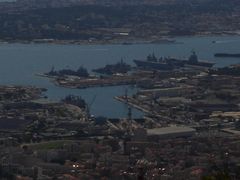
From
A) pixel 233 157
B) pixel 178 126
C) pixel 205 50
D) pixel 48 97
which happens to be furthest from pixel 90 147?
pixel 205 50

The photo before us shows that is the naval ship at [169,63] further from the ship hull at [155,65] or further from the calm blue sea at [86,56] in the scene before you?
the calm blue sea at [86,56]

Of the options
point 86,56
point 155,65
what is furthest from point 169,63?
point 86,56

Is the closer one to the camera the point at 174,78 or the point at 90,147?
the point at 90,147

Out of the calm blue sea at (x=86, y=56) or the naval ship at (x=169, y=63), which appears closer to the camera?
the calm blue sea at (x=86, y=56)

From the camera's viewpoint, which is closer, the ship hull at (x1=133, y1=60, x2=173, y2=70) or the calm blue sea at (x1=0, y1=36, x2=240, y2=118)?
the calm blue sea at (x1=0, y1=36, x2=240, y2=118)

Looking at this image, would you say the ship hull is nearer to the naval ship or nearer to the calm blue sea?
the naval ship

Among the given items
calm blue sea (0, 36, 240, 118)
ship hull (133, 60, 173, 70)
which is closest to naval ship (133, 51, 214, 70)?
ship hull (133, 60, 173, 70)

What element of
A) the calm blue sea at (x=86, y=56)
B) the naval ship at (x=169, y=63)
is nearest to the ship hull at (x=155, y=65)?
the naval ship at (x=169, y=63)

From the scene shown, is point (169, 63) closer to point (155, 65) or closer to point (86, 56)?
point (155, 65)

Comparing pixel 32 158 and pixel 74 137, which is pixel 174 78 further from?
pixel 32 158

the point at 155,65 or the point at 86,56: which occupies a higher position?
the point at 155,65

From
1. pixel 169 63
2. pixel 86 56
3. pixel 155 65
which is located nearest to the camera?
pixel 155 65
